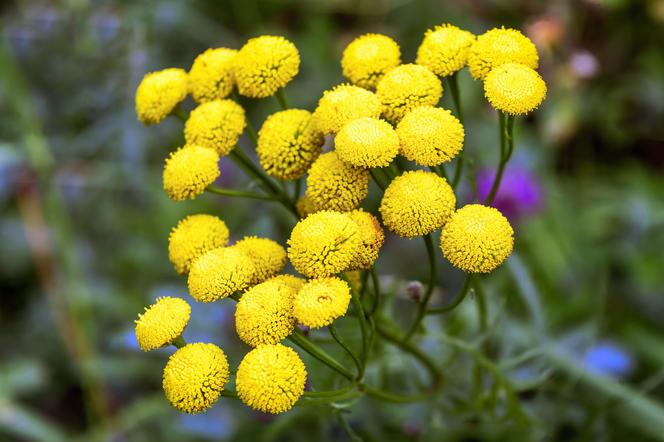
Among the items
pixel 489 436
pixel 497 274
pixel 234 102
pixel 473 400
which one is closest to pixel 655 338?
pixel 497 274

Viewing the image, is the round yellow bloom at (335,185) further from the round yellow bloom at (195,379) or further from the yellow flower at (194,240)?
the round yellow bloom at (195,379)

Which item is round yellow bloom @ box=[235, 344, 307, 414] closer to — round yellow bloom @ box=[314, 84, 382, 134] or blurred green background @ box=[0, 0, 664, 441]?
round yellow bloom @ box=[314, 84, 382, 134]

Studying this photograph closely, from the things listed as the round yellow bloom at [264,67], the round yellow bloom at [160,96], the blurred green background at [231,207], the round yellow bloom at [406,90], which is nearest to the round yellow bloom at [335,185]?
the round yellow bloom at [406,90]

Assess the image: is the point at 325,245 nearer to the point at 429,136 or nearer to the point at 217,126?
Answer: the point at 429,136

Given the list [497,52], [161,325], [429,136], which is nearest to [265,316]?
[161,325]

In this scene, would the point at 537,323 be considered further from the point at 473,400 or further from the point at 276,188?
the point at 276,188

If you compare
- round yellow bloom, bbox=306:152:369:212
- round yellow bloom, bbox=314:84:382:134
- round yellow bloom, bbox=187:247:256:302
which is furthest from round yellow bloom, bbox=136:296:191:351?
round yellow bloom, bbox=314:84:382:134
